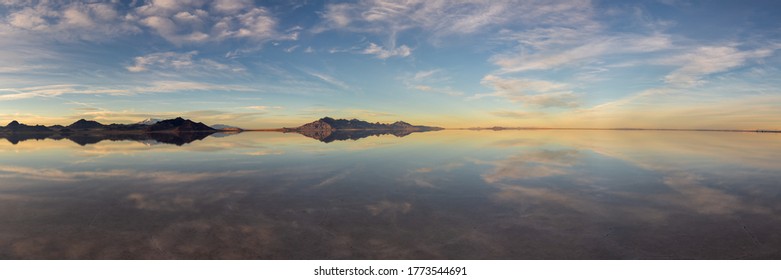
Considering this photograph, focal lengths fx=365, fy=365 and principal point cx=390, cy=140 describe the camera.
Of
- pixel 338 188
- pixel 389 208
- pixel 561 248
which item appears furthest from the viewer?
pixel 338 188

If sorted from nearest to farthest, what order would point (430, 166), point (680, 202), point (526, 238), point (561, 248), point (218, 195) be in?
point (561, 248) < point (526, 238) < point (680, 202) < point (218, 195) < point (430, 166)

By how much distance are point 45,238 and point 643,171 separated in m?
33.1

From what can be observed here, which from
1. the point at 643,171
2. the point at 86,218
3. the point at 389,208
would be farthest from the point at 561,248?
the point at 643,171

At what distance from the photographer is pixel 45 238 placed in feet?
37.8

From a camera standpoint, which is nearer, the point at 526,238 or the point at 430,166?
the point at 526,238

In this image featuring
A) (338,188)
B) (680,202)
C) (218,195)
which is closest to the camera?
(680,202)

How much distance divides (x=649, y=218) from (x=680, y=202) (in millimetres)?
4282

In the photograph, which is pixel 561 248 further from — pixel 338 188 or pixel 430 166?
pixel 430 166

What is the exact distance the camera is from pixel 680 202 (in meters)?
16.4

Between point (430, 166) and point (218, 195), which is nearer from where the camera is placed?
point (218, 195)

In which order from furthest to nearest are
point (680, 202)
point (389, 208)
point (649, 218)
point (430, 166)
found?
point (430, 166) → point (680, 202) → point (389, 208) → point (649, 218)

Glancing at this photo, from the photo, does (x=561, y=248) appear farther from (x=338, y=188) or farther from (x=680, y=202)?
(x=338, y=188)

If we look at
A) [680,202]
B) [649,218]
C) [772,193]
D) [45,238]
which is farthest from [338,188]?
[772,193]

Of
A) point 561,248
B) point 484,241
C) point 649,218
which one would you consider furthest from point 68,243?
point 649,218
